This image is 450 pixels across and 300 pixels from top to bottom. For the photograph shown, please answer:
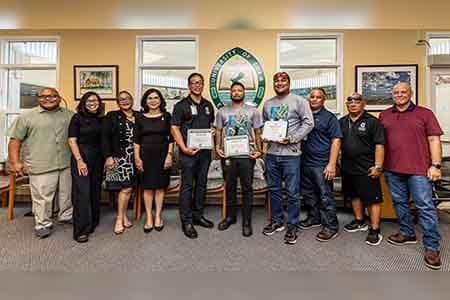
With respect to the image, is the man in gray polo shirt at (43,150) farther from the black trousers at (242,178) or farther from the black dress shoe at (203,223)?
the black trousers at (242,178)

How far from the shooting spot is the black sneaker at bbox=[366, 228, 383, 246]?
268cm

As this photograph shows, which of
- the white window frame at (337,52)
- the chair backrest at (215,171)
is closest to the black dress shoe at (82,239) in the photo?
the chair backrest at (215,171)

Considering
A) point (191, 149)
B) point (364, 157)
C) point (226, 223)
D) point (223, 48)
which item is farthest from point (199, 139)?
point (223, 48)

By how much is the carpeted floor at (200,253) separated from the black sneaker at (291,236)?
52mm

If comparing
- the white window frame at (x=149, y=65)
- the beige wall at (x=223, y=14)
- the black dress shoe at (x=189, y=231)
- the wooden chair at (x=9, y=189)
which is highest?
the beige wall at (x=223, y=14)

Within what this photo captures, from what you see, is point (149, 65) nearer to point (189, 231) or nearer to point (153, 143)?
point (153, 143)

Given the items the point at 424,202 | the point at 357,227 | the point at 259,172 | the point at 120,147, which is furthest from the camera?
the point at 259,172

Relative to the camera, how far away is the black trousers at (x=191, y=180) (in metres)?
2.84

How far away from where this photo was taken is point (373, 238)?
271 cm

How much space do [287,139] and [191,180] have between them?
3.24 ft

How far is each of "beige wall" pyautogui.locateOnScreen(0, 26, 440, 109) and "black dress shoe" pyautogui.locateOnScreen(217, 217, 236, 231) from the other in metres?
2.22

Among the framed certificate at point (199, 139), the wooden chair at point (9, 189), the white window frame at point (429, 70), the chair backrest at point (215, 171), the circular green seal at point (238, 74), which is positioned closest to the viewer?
the framed certificate at point (199, 139)

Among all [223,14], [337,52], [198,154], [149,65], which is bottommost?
[198,154]

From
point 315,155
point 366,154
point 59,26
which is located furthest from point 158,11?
point 366,154
